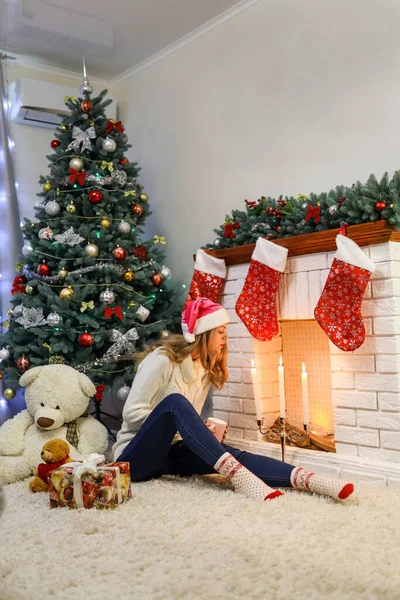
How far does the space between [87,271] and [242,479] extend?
1.60 metres

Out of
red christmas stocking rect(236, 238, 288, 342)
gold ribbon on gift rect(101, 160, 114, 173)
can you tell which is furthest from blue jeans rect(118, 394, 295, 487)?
gold ribbon on gift rect(101, 160, 114, 173)

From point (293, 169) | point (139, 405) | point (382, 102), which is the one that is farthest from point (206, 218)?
point (139, 405)

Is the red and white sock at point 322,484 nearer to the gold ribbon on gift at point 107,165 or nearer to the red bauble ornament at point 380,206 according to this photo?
the red bauble ornament at point 380,206

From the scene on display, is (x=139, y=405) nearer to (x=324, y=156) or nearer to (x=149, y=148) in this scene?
(x=324, y=156)

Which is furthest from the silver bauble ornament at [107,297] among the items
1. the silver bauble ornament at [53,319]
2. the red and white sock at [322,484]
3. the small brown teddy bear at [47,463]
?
the red and white sock at [322,484]

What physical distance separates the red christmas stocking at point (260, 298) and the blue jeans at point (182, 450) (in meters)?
0.67

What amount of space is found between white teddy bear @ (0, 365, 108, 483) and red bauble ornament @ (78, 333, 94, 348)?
190 mm

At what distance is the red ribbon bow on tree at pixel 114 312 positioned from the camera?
336 centimetres

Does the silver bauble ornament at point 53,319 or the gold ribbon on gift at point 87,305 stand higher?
the gold ribbon on gift at point 87,305

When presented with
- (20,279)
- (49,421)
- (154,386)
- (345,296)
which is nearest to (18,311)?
(20,279)

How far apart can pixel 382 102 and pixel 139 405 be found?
185 centimetres

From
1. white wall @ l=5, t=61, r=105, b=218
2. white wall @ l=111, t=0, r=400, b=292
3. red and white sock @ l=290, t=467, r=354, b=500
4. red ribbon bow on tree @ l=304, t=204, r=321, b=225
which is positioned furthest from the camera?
white wall @ l=5, t=61, r=105, b=218

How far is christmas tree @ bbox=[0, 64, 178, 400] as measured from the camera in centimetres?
335

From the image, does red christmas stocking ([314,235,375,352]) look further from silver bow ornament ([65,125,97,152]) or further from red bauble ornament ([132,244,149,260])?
silver bow ornament ([65,125,97,152])
